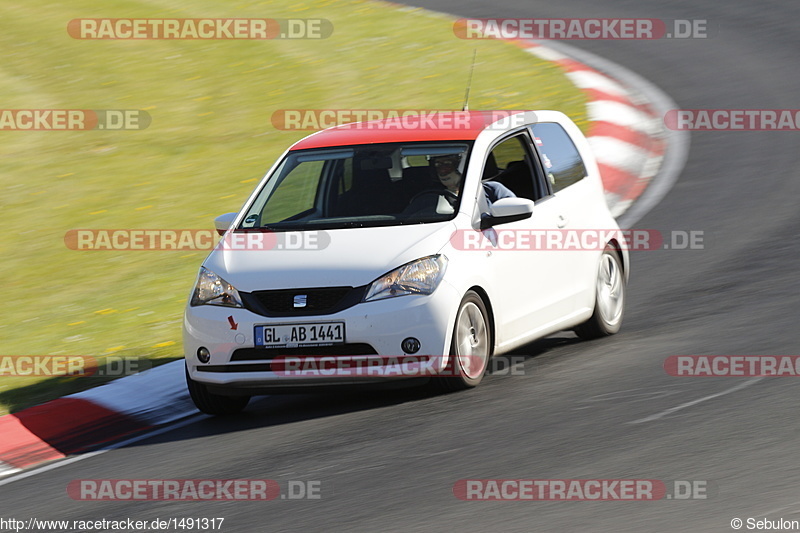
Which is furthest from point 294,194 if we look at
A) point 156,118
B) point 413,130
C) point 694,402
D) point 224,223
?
point 156,118

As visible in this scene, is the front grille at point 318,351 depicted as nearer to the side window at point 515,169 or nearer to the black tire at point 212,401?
the black tire at point 212,401

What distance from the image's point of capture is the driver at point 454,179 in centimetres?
845

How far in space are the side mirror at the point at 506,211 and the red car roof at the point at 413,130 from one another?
0.64m

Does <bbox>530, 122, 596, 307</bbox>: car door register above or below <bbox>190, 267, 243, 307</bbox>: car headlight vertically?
above

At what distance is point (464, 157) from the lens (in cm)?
858

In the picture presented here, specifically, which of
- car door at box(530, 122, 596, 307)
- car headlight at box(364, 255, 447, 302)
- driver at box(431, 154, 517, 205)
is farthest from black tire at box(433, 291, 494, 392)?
car door at box(530, 122, 596, 307)

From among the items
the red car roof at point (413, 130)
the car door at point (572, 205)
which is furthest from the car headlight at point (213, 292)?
the car door at point (572, 205)

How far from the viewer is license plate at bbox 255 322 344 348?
7.61 meters

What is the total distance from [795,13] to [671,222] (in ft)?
37.0

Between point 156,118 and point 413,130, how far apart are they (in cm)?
1033

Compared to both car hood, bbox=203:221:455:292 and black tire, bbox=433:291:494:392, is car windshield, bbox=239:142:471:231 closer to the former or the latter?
car hood, bbox=203:221:455:292

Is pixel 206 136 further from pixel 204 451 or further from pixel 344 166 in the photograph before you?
pixel 204 451

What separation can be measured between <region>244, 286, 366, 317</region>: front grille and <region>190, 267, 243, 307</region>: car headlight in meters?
0.15

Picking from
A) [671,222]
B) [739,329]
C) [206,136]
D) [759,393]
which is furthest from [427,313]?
[206,136]
